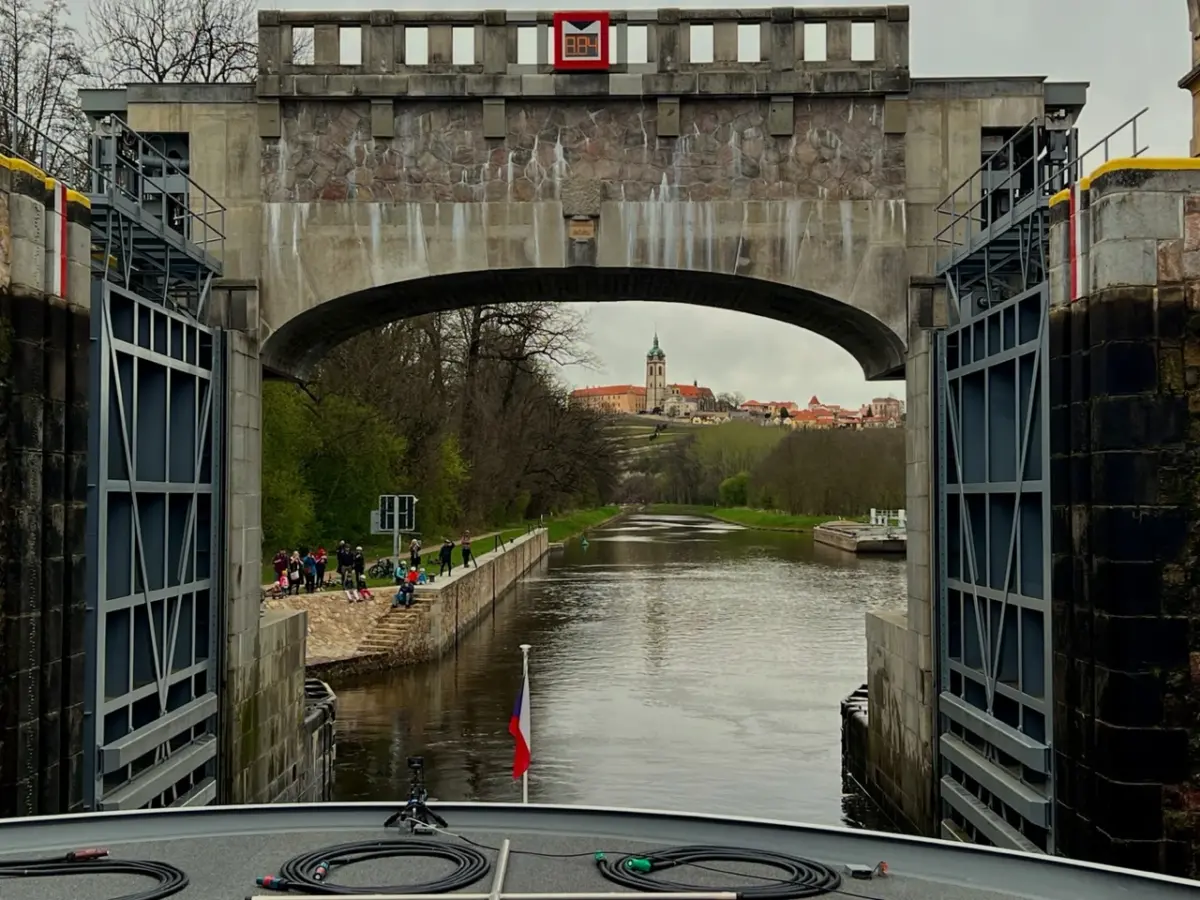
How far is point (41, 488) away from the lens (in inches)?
358

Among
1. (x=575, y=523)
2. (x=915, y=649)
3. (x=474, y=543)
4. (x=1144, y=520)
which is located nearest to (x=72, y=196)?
(x=1144, y=520)

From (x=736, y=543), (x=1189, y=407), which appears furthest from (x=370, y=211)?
(x=736, y=543)

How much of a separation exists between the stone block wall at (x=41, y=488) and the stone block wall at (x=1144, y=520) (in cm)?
736

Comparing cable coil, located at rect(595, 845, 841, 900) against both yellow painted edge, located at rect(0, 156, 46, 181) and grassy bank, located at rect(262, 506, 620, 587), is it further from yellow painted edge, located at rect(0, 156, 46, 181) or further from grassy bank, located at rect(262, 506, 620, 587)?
grassy bank, located at rect(262, 506, 620, 587)

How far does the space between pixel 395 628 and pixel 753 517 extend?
7969cm

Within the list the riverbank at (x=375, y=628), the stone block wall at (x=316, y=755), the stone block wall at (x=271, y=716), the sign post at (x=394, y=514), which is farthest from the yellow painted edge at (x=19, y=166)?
the sign post at (x=394, y=514)

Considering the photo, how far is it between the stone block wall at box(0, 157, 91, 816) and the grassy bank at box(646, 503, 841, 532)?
271 ft

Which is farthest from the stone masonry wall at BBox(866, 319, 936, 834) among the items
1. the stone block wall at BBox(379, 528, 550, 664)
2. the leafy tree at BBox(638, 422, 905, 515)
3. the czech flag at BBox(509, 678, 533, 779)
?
the leafy tree at BBox(638, 422, 905, 515)

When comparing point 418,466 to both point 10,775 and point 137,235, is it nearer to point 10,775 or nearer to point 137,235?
point 137,235

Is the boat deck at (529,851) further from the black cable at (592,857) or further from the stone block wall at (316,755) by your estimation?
the stone block wall at (316,755)

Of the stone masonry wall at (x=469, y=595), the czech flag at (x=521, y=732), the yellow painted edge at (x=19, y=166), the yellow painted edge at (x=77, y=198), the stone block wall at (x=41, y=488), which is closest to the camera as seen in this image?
the stone block wall at (x=41, y=488)

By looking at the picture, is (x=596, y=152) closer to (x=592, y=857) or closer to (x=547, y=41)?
(x=547, y=41)

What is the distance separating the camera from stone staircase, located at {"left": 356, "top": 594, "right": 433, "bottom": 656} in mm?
29609

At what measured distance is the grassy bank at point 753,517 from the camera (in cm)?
9419
